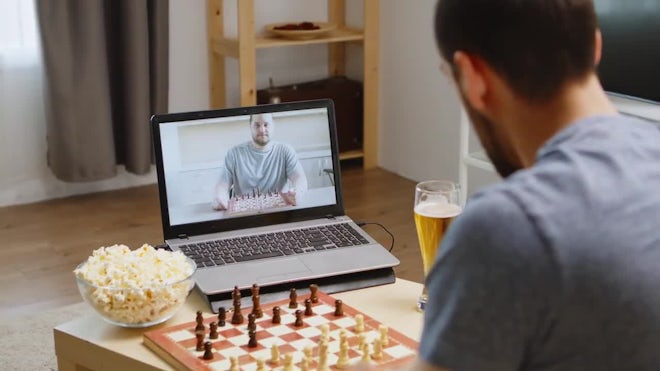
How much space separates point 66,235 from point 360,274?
6.90 feet

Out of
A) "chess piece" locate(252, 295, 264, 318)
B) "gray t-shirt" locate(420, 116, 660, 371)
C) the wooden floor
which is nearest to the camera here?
"gray t-shirt" locate(420, 116, 660, 371)

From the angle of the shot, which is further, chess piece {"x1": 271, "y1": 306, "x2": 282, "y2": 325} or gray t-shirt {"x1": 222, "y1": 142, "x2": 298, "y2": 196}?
gray t-shirt {"x1": 222, "y1": 142, "x2": 298, "y2": 196}

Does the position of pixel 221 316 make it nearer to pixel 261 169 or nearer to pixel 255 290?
pixel 255 290

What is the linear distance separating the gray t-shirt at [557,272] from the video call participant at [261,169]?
1.05 metres

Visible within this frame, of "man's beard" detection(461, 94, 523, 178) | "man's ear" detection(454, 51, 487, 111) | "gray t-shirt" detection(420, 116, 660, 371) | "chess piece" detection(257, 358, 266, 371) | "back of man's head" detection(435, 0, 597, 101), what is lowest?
"chess piece" detection(257, 358, 266, 371)

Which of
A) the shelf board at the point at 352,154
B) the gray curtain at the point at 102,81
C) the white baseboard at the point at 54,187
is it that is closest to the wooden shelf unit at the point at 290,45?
the shelf board at the point at 352,154

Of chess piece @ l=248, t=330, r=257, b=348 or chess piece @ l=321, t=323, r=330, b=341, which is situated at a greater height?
chess piece @ l=321, t=323, r=330, b=341

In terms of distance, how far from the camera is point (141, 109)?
13.4ft

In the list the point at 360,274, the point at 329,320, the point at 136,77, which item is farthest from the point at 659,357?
the point at 136,77

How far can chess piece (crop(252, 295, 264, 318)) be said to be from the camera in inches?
65.2

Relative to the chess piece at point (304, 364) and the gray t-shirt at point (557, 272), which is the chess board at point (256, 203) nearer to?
the chess piece at point (304, 364)

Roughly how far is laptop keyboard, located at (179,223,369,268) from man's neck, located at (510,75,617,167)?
0.96 meters

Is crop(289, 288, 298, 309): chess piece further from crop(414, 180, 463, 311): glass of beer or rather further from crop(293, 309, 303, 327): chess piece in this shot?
crop(414, 180, 463, 311): glass of beer

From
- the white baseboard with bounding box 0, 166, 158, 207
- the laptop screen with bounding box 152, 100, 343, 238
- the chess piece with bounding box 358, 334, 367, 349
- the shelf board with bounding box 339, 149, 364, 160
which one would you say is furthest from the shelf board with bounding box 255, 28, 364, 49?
the chess piece with bounding box 358, 334, 367, 349
